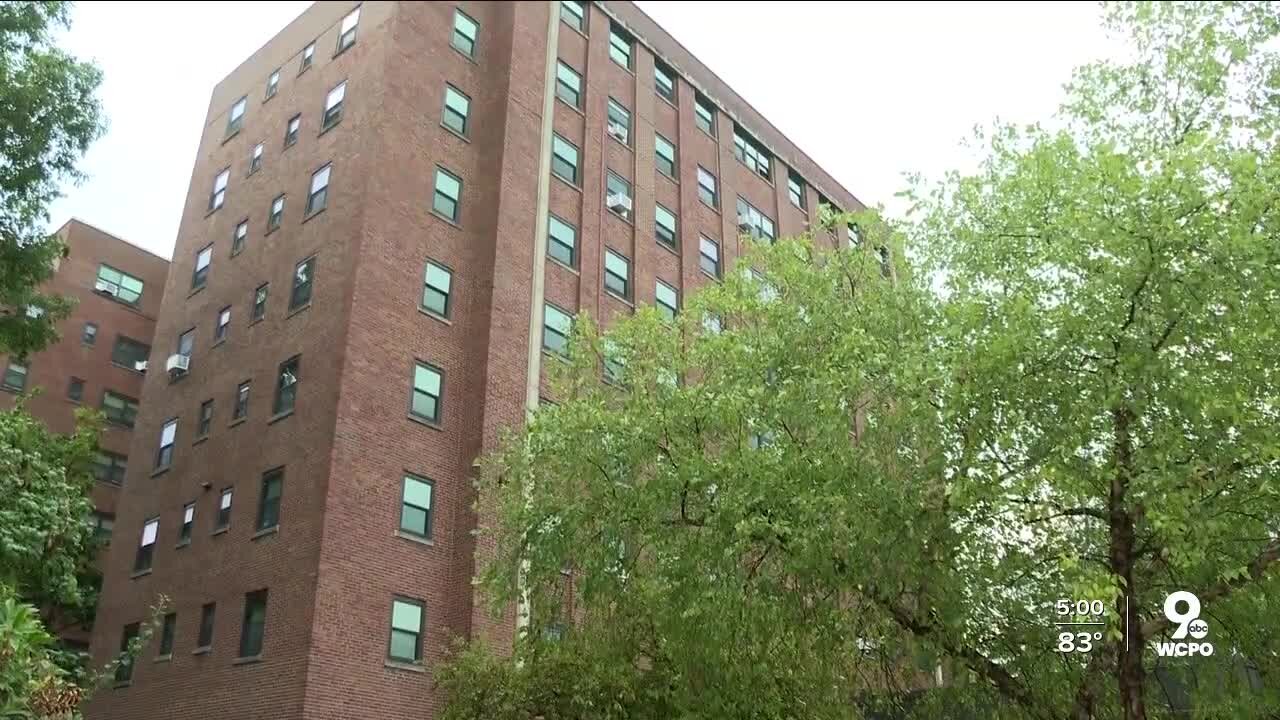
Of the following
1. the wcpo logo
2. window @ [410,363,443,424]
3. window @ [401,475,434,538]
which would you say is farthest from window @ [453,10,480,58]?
the wcpo logo

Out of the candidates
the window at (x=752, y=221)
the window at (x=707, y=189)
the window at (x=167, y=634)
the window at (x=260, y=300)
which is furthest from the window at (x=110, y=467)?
the window at (x=752, y=221)

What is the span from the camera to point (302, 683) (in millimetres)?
20234

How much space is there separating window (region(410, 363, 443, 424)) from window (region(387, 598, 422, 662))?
4379mm

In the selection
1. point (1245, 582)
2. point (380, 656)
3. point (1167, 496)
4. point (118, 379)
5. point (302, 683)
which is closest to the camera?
point (1167, 496)

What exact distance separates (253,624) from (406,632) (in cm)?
326

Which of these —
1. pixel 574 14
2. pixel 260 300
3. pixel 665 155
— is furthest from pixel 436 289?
pixel 574 14

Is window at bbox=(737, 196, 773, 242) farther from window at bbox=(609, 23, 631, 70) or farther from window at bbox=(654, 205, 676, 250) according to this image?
window at bbox=(609, 23, 631, 70)

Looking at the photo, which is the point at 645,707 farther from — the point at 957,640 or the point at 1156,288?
the point at 1156,288

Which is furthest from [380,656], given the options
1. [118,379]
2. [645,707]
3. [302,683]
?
[118,379]

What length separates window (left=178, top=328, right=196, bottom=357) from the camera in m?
30.0

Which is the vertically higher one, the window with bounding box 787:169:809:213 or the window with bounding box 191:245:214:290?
the window with bounding box 787:169:809:213

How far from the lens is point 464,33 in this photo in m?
31.1

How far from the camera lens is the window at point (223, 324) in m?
29.0

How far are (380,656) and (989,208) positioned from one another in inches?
587
